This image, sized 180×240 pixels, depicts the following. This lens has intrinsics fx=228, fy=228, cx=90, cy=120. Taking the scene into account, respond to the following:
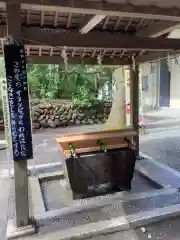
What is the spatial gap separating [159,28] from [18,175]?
2.82m

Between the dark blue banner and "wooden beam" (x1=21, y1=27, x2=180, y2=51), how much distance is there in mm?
250

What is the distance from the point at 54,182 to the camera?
4414mm

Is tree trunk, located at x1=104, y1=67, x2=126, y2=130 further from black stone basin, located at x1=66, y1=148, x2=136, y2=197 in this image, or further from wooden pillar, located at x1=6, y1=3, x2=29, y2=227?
wooden pillar, located at x1=6, y1=3, x2=29, y2=227

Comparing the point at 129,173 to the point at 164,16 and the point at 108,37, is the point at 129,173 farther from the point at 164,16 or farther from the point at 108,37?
the point at 164,16

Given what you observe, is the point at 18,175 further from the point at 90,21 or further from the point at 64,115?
the point at 64,115

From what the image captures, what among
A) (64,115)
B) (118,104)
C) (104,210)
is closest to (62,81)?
(64,115)

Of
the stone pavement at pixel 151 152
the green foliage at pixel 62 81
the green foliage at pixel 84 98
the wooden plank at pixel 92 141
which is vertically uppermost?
the green foliage at pixel 62 81

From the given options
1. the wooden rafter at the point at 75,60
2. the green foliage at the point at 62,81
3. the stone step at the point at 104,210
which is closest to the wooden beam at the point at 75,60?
the wooden rafter at the point at 75,60

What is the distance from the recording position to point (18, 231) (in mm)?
2713

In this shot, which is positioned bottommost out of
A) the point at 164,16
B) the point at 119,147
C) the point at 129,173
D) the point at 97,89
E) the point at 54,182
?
the point at 54,182

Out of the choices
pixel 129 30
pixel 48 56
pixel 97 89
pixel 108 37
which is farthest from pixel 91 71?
pixel 108 37

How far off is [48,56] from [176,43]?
8.29 feet

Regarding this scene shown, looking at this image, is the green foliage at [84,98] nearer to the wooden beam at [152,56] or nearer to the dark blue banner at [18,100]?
the wooden beam at [152,56]

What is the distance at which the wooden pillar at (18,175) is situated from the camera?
238 centimetres
